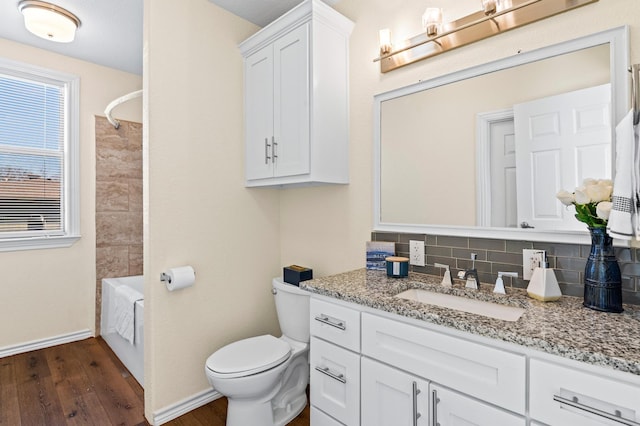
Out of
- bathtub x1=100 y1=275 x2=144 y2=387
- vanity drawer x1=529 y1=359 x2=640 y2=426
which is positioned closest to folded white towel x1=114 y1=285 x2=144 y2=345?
bathtub x1=100 y1=275 x2=144 y2=387

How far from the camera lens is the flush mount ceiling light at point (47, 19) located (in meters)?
2.18

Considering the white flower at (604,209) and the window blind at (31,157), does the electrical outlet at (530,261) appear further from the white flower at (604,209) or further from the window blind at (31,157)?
the window blind at (31,157)

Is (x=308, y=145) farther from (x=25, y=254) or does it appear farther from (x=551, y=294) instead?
(x=25, y=254)

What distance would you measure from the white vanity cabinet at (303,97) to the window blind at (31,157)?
82.6 inches

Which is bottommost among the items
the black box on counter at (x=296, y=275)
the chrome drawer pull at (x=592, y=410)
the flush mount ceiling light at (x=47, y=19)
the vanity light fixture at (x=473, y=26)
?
the chrome drawer pull at (x=592, y=410)

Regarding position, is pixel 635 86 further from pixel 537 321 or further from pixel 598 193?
pixel 537 321

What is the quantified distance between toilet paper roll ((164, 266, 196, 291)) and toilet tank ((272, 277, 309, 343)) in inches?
21.7

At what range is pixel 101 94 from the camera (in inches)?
124

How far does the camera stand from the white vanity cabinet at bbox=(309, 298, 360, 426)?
1381 millimetres

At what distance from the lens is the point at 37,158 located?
2.92 metres

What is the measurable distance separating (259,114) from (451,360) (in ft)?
5.88

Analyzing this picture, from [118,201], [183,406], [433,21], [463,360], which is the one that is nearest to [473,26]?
[433,21]

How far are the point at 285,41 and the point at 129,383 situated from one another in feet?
8.24

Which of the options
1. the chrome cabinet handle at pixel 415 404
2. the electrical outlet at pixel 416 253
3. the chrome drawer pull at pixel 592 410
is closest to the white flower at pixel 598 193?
the chrome drawer pull at pixel 592 410
